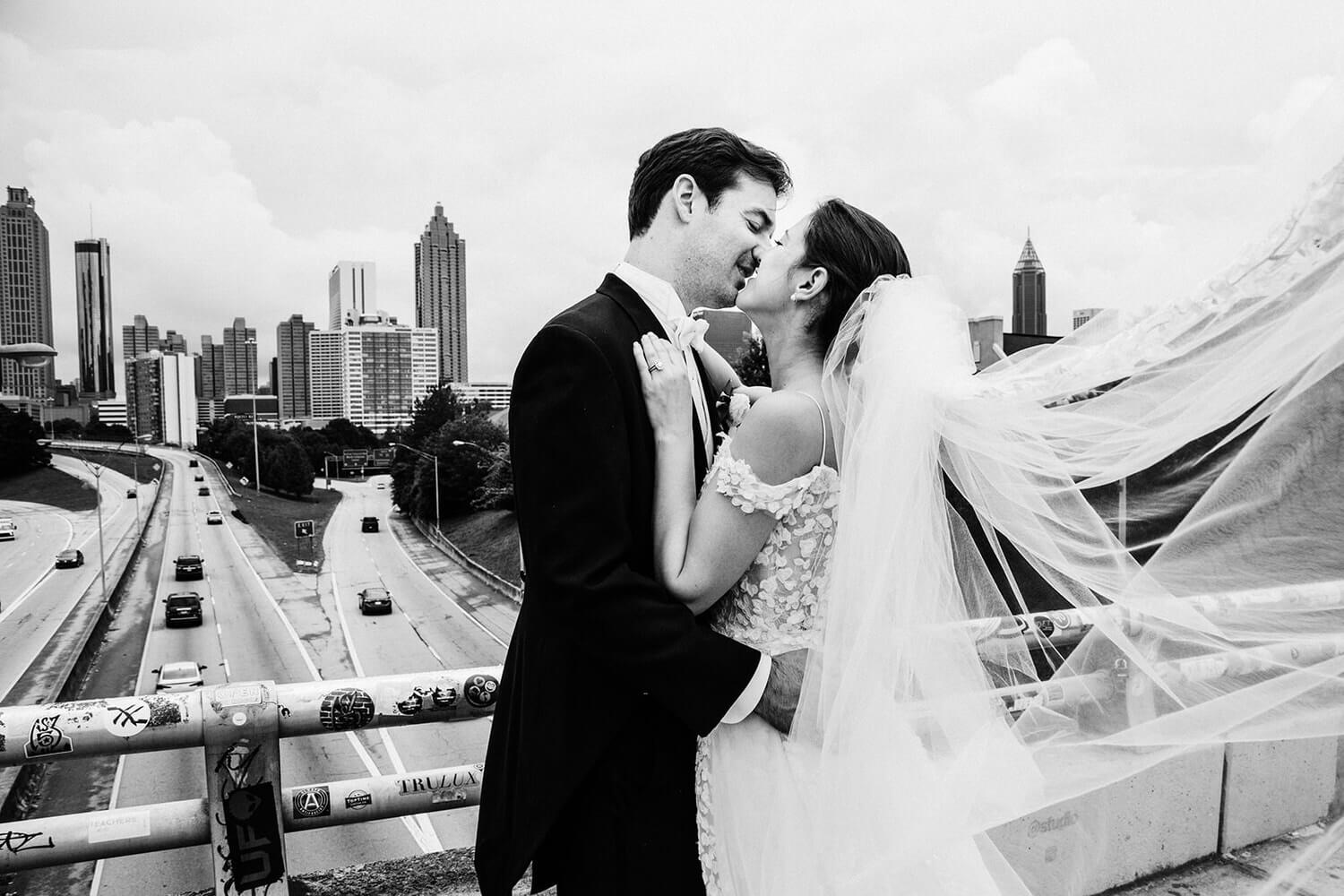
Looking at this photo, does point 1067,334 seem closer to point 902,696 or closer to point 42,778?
point 902,696

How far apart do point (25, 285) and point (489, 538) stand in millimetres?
25716

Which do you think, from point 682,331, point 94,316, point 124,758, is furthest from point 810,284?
point 94,316

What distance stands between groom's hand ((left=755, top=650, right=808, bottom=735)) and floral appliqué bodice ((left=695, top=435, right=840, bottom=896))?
37mm

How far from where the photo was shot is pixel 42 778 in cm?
2605

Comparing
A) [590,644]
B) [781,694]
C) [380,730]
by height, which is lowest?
[380,730]

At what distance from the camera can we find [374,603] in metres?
43.9

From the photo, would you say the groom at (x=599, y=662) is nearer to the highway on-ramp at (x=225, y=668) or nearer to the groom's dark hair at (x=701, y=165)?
the groom's dark hair at (x=701, y=165)

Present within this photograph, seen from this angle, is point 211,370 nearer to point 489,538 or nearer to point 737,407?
point 489,538

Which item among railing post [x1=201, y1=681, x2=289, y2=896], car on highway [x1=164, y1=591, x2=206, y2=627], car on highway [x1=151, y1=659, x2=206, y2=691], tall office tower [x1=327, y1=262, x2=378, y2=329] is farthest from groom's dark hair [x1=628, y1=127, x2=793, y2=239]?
tall office tower [x1=327, y1=262, x2=378, y2=329]

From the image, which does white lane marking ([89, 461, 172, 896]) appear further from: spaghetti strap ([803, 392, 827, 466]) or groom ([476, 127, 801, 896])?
spaghetti strap ([803, 392, 827, 466])

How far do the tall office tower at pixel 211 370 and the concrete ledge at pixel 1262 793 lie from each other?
7877cm

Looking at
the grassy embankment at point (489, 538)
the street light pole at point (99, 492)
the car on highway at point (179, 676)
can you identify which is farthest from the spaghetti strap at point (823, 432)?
the street light pole at point (99, 492)

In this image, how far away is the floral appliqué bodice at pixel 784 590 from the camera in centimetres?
145

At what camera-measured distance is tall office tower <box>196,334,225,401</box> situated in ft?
244
